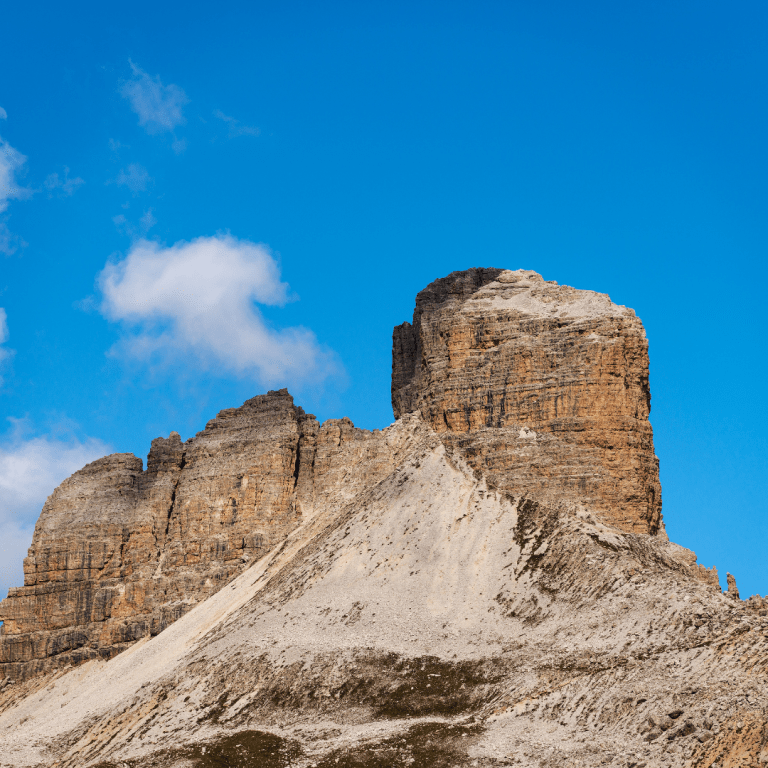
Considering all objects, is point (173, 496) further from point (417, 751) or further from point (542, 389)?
point (417, 751)

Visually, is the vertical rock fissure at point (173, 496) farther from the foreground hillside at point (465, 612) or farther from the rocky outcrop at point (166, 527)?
the foreground hillside at point (465, 612)

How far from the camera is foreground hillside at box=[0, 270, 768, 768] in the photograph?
42.6 metres

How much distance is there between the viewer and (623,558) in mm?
54531

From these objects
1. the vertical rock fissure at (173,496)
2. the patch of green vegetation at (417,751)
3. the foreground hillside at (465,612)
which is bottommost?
the patch of green vegetation at (417,751)

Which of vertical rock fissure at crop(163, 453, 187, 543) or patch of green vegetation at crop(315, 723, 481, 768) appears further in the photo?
vertical rock fissure at crop(163, 453, 187, 543)

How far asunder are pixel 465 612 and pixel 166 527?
45301mm

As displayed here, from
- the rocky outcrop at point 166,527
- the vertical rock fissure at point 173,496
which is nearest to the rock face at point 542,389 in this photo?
the rocky outcrop at point 166,527

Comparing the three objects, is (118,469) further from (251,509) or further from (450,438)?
(450,438)

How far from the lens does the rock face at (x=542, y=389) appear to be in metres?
71.1

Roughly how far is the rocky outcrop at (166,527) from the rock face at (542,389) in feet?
32.3

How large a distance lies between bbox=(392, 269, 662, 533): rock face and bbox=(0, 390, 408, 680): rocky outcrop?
9.86 m

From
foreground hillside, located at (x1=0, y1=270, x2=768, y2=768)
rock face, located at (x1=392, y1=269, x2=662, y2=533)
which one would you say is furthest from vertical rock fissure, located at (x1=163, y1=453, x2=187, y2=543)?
rock face, located at (x1=392, y1=269, x2=662, y2=533)

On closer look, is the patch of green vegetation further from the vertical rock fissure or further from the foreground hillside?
the vertical rock fissure

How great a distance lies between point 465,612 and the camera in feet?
182
